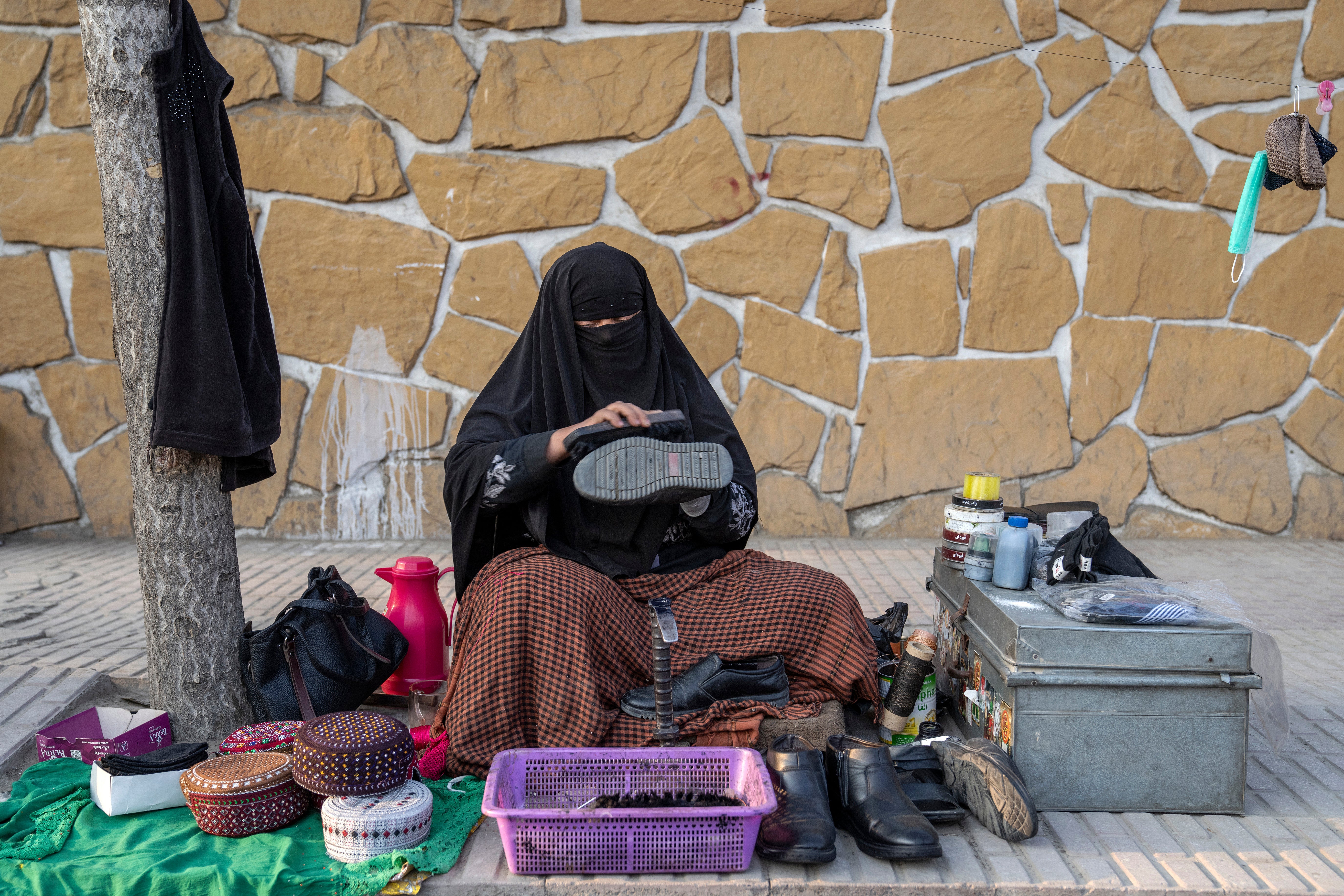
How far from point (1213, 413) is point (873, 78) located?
216 cm

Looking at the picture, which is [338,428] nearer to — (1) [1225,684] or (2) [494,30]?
(2) [494,30]

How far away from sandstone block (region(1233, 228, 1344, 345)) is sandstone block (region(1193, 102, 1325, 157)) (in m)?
0.30

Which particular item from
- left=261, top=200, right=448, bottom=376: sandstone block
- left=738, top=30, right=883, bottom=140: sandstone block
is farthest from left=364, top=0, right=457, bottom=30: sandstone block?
left=738, top=30, right=883, bottom=140: sandstone block

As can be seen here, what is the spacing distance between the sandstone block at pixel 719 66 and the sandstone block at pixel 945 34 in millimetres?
721

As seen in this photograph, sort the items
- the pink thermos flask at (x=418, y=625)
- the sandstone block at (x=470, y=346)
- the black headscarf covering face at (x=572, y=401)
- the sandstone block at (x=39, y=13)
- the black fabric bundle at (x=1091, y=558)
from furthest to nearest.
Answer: the sandstone block at (x=470, y=346), the sandstone block at (x=39, y=13), the pink thermos flask at (x=418, y=625), the black headscarf covering face at (x=572, y=401), the black fabric bundle at (x=1091, y=558)

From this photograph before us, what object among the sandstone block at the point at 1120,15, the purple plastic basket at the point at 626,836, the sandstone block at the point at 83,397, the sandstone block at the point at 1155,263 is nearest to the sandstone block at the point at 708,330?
the sandstone block at the point at 1155,263

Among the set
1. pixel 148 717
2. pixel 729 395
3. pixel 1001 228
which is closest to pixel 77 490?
pixel 148 717

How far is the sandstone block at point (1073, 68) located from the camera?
4.57 metres

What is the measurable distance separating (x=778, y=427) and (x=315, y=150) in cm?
238

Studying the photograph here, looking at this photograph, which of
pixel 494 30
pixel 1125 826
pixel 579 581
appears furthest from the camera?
pixel 494 30

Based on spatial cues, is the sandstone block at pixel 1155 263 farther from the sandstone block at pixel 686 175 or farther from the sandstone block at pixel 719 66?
the sandstone block at pixel 719 66

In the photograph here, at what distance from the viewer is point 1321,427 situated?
4719 millimetres

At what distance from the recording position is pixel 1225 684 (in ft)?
7.08

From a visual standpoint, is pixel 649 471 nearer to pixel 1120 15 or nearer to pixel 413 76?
pixel 413 76
